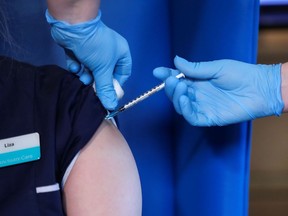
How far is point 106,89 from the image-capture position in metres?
0.90

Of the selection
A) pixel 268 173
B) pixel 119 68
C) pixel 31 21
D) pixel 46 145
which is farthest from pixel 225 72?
pixel 268 173

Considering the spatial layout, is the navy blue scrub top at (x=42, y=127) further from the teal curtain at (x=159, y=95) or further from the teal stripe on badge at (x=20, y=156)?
the teal curtain at (x=159, y=95)

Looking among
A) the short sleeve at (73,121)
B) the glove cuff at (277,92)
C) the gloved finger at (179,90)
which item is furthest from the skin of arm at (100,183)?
the glove cuff at (277,92)

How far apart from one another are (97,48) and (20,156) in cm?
29

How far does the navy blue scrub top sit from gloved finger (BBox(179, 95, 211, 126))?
7.0 inches

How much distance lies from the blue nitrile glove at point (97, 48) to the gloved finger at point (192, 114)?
0.14 metres

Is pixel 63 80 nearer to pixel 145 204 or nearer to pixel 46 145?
pixel 46 145

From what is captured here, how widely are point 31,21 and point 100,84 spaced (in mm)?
418

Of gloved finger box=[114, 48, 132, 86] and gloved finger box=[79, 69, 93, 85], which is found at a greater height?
gloved finger box=[114, 48, 132, 86]

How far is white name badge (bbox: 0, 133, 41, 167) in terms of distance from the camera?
73cm

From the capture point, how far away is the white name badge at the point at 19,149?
730 mm

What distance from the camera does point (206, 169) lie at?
38.8 inches

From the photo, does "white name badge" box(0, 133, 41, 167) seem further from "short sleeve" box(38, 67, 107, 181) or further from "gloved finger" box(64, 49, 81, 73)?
"gloved finger" box(64, 49, 81, 73)

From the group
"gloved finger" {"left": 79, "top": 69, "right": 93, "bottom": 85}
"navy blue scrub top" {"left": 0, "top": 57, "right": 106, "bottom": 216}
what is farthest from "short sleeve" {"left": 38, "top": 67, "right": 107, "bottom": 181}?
"gloved finger" {"left": 79, "top": 69, "right": 93, "bottom": 85}
